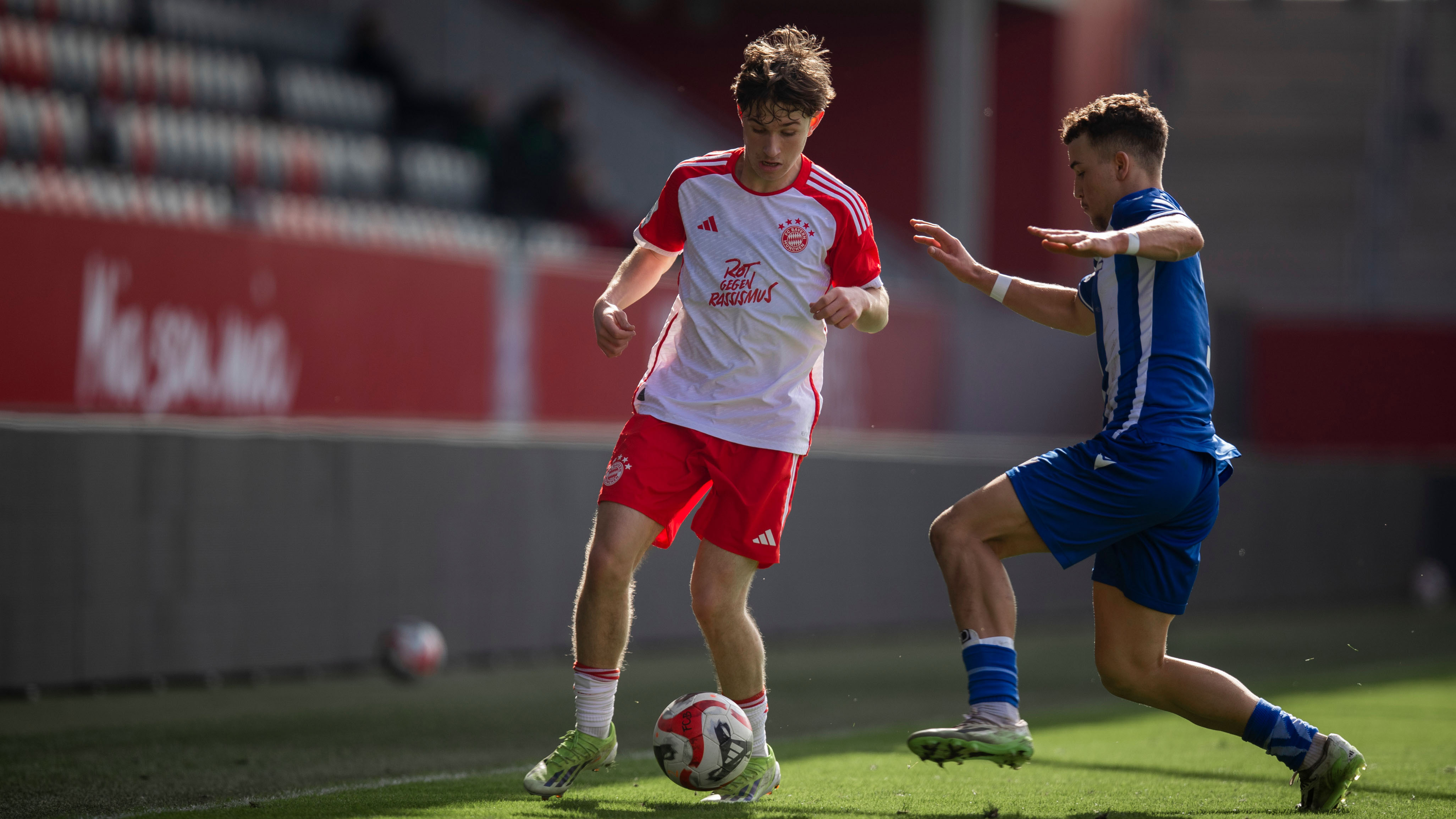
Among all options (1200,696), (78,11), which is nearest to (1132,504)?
(1200,696)

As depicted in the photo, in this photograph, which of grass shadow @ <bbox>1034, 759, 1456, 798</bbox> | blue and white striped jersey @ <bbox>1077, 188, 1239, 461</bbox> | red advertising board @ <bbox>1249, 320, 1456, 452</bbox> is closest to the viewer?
blue and white striped jersey @ <bbox>1077, 188, 1239, 461</bbox>

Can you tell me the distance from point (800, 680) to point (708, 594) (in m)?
4.71

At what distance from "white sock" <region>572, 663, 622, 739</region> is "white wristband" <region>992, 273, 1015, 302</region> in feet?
5.28

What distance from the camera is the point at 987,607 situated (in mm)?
4566

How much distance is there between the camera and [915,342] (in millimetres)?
16219

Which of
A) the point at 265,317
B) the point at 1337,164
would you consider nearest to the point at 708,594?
the point at 265,317

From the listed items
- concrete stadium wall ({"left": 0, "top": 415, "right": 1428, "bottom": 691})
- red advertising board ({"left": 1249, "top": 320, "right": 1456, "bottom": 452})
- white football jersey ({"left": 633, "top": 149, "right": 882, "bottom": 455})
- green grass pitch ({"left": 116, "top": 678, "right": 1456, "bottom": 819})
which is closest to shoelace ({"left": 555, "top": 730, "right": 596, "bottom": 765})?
green grass pitch ({"left": 116, "top": 678, "right": 1456, "bottom": 819})

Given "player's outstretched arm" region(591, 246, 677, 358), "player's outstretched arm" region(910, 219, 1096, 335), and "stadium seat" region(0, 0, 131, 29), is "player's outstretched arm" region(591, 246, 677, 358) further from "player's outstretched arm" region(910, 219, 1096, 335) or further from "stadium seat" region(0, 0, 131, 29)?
"stadium seat" region(0, 0, 131, 29)

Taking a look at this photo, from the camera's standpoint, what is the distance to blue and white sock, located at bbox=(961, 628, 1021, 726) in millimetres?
4391

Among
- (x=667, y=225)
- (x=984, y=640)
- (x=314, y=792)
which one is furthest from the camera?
(x=314, y=792)

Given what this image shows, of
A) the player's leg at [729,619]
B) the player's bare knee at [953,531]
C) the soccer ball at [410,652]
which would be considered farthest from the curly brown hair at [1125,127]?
the soccer ball at [410,652]

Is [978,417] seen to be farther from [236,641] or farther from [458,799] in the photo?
[458,799]

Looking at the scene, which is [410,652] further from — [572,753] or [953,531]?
[953,531]

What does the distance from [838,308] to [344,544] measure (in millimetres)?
4966
